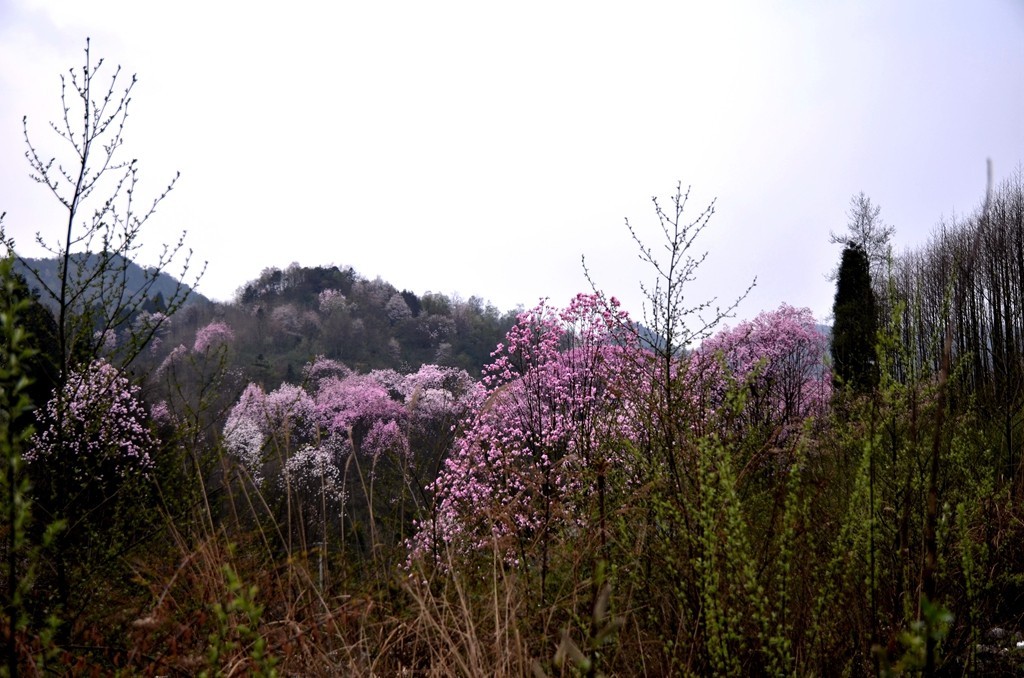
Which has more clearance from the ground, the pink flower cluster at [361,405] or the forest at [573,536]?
the pink flower cluster at [361,405]

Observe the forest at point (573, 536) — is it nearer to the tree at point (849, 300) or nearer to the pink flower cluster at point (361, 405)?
the tree at point (849, 300)

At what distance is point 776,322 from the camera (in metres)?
19.3

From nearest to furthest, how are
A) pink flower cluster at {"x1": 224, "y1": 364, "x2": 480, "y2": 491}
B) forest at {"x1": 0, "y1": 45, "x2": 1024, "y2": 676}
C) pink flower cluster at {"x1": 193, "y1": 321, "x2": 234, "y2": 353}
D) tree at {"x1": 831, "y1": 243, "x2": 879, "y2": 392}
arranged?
forest at {"x1": 0, "y1": 45, "x2": 1024, "y2": 676} → tree at {"x1": 831, "y1": 243, "x2": 879, "y2": 392} → pink flower cluster at {"x1": 224, "y1": 364, "x2": 480, "y2": 491} → pink flower cluster at {"x1": 193, "y1": 321, "x2": 234, "y2": 353}

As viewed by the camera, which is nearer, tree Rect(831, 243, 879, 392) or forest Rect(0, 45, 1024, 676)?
forest Rect(0, 45, 1024, 676)

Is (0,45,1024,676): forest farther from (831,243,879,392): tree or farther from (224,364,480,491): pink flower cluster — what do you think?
(224,364,480,491): pink flower cluster

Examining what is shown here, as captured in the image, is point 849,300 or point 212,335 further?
point 212,335

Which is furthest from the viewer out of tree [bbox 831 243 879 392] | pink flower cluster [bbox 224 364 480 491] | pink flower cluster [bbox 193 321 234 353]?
pink flower cluster [bbox 193 321 234 353]

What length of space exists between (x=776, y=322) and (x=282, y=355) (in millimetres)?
24405

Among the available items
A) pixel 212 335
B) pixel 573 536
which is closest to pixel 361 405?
pixel 212 335

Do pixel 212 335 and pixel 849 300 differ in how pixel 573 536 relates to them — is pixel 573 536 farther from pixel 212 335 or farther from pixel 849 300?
pixel 212 335

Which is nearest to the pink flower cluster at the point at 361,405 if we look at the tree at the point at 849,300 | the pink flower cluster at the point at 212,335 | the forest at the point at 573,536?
the pink flower cluster at the point at 212,335

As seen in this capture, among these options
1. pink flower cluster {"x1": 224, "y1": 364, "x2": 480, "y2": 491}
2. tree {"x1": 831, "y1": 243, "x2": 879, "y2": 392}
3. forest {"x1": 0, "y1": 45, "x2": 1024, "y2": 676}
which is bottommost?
forest {"x1": 0, "y1": 45, "x2": 1024, "y2": 676}

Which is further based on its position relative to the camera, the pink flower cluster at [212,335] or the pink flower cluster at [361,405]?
the pink flower cluster at [212,335]

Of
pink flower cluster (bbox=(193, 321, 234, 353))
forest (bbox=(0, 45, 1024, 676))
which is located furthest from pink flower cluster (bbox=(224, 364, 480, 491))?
forest (bbox=(0, 45, 1024, 676))
